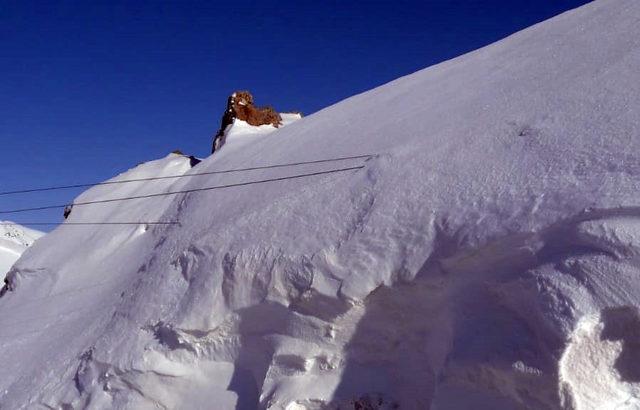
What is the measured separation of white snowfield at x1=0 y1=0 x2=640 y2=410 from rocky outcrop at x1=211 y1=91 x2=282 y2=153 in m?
4.86

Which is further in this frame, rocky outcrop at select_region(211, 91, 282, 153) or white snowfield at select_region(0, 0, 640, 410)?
rocky outcrop at select_region(211, 91, 282, 153)

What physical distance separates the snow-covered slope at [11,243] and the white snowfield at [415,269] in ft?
47.6

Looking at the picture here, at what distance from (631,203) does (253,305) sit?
3027 millimetres

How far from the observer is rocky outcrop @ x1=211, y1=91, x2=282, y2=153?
508 inches

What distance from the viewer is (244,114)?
513 inches

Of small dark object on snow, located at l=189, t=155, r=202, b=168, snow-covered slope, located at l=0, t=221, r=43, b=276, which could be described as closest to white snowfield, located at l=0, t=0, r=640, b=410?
small dark object on snow, located at l=189, t=155, r=202, b=168

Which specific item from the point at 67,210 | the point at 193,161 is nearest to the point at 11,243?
the point at 67,210

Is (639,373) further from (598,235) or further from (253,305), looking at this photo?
(253,305)

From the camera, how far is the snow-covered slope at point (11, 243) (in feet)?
96.2

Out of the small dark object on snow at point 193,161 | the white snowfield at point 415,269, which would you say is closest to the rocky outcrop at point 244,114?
the small dark object on snow at point 193,161

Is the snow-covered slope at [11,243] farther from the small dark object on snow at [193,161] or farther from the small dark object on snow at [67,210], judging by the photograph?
the small dark object on snow at [193,161]

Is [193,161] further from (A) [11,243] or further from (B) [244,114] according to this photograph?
(A) [11,243]

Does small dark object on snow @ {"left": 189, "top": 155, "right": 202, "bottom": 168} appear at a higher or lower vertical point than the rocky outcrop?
lower

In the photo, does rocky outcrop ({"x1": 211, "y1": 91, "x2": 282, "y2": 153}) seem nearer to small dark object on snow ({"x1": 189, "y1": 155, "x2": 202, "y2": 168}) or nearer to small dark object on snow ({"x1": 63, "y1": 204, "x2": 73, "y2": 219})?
small dark object on snow ({"x1": 189, "y1": 155, "x2": 202, "y2": 168})
